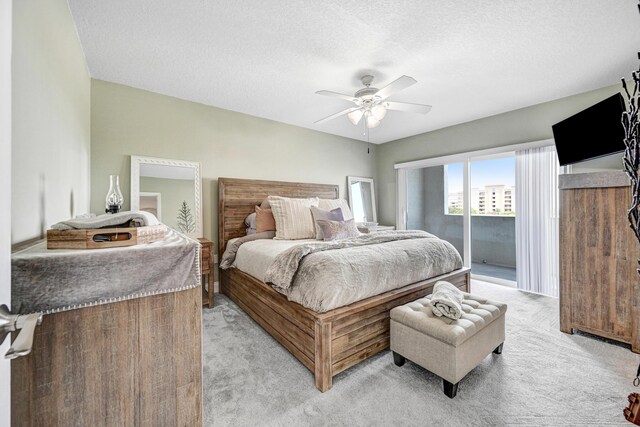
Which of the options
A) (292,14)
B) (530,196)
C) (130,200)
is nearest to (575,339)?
(530,196)

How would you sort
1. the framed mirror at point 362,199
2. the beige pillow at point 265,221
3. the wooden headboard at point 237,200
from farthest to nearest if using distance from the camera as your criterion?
1. the framed mirror at point 362,199
2. the wooden headboard at point 237,200
3. the beige pillow at point 265,221

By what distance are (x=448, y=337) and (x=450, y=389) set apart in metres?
0.34

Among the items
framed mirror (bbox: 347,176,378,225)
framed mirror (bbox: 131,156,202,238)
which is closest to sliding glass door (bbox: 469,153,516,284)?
framed mirror (bbox: 347,176,378,225)

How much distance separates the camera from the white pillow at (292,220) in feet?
10.6

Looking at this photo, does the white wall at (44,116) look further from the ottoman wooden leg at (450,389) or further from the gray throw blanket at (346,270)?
the ottoman wooden leg at (450,389)

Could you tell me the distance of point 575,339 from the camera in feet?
7.83

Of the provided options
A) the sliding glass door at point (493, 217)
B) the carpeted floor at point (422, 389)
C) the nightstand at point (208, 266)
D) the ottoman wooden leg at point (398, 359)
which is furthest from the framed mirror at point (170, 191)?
the sliding glass door at point (493, 217)

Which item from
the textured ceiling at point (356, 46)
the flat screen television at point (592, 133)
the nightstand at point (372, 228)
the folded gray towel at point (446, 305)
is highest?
the textured ceiling at point (356, 46)

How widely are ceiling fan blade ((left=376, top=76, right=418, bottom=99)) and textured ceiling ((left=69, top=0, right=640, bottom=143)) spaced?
11.6 inches

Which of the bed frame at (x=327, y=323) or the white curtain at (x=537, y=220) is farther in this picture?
the white curtain at (x=537, y=220)

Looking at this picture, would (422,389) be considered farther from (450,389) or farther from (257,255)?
(257,255)

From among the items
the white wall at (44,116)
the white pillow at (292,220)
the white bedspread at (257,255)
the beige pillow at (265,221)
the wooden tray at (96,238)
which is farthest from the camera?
the beige pillow at (265,221)

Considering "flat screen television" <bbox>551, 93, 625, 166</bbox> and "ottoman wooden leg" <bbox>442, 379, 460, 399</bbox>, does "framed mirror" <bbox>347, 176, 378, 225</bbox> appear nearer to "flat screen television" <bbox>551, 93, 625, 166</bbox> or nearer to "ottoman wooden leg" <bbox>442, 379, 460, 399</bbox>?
"flat screen television" <bbox>551, 93, 625, 166</bbox>

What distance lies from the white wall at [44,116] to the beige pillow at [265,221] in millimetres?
1775
